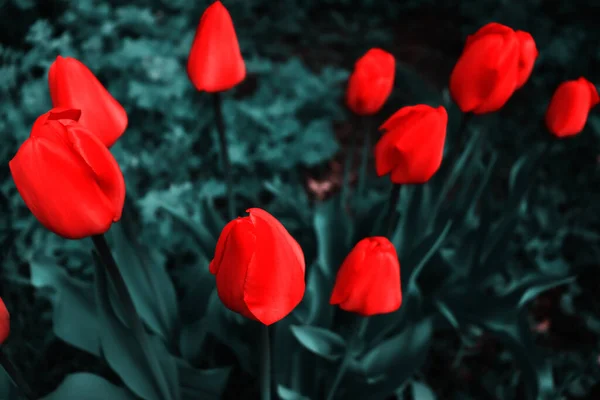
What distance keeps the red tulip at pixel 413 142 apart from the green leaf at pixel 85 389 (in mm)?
602

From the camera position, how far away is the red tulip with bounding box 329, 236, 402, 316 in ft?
2.48

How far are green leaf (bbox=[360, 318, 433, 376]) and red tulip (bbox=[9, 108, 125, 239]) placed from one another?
0.73 metres

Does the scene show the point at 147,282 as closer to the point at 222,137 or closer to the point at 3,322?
the point at 222,137

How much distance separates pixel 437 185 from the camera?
1.38m

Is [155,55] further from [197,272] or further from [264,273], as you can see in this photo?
[264,273]

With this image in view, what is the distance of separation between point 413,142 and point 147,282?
651 mm

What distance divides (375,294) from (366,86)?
46cm

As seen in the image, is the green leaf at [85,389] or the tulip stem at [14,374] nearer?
the tulip stem at [14,374]

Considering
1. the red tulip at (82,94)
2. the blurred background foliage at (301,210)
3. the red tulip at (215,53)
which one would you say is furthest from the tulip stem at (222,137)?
the red tulip at (82,94)

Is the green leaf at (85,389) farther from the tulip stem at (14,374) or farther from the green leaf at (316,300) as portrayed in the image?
the green leaf at (316,300)

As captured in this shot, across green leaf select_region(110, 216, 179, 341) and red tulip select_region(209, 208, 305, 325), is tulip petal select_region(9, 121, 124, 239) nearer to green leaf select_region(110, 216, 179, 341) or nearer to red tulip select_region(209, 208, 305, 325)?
red tulip select_region(209, 208, 305, 325)

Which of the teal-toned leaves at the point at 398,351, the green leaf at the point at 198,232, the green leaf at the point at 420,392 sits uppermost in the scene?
the green leaf at the point at 198,232

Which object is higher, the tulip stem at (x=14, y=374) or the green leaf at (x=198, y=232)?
the tulip stem at (x=14, y=374)

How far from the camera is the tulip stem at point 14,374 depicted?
0.75 m
